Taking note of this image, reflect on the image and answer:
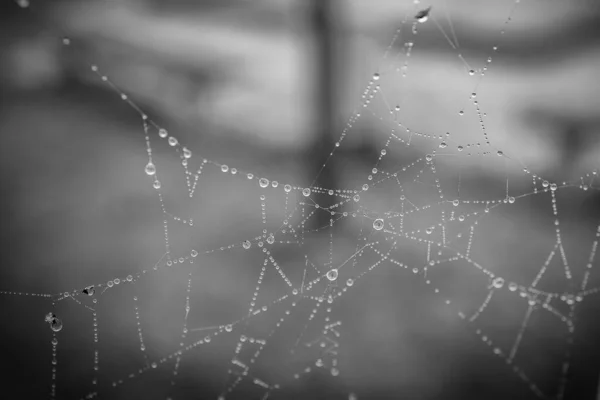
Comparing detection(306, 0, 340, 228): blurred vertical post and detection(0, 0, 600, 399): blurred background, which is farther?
detection(306, 0, 340, 228): blurred vertical post

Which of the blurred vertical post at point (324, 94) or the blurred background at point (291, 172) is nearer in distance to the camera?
the blurred background at point (291, 172)

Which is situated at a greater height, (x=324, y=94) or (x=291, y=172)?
(x=324, y=94)

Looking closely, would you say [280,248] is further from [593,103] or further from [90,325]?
[593,103]

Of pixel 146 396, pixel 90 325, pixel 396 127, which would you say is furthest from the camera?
pixel 396 127

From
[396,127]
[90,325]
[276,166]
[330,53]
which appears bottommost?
[90,325]

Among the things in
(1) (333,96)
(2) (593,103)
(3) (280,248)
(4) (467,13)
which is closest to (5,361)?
(3) (280,248)

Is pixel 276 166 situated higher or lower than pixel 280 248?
higher
